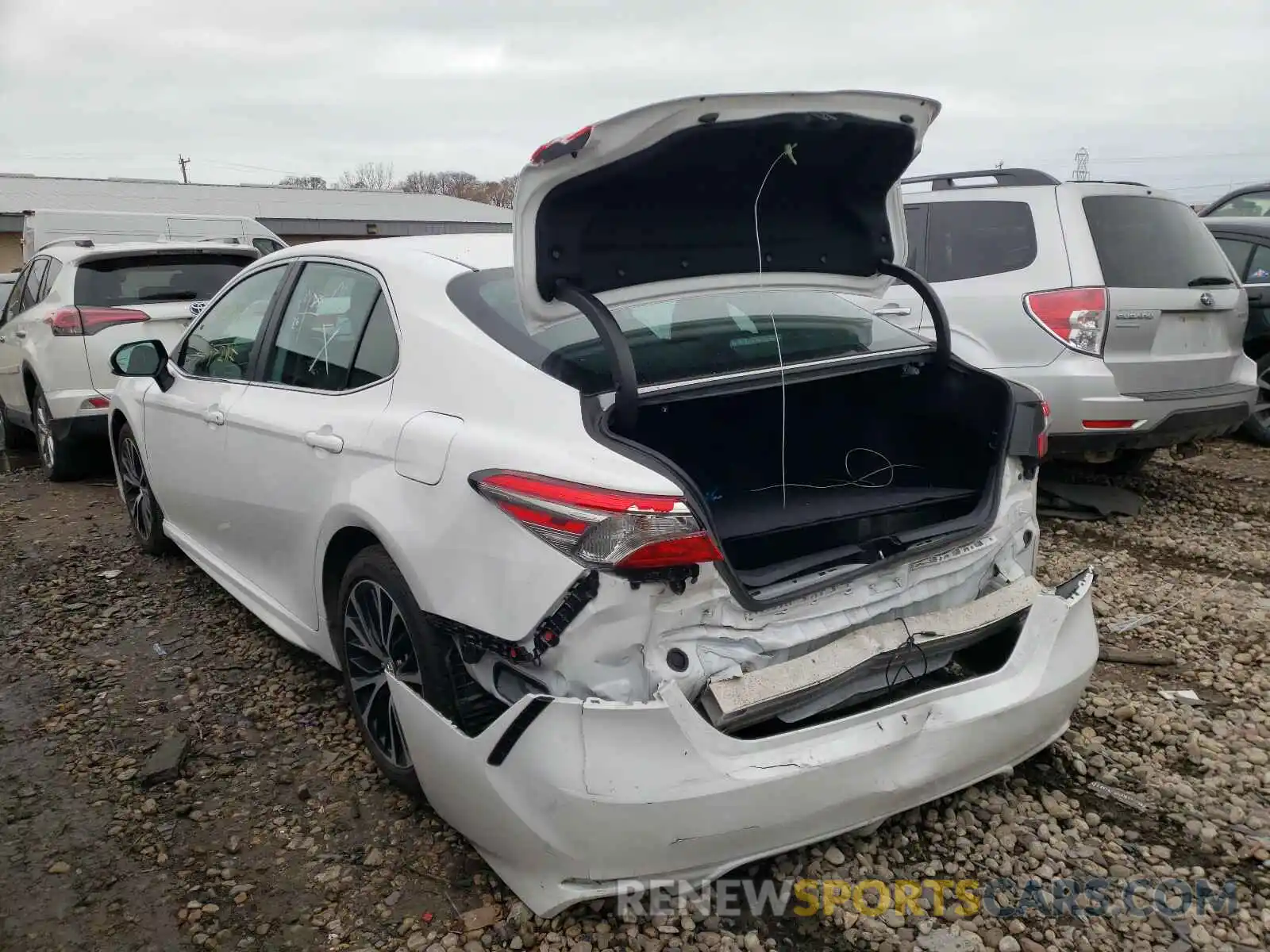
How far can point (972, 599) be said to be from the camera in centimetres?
269

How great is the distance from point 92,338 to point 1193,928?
6757mm

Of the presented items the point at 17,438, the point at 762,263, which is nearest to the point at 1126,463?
the point at 762,263

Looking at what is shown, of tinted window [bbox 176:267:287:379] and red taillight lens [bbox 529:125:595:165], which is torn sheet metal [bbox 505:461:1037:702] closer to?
red taillight lens [bbox 529:125:595:165]

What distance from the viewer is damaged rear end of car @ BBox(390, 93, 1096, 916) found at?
2064 mm

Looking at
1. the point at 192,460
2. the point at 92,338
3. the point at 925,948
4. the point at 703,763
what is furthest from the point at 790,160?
the point at 92,338

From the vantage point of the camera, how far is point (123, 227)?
1138 centimetres

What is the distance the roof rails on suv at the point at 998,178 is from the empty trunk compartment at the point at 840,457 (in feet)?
7.56

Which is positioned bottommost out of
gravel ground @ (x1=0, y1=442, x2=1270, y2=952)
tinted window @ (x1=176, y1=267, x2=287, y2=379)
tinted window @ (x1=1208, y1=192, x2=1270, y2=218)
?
gravel ground @ (x1=0, y1=442, x2=1270, y2=952)

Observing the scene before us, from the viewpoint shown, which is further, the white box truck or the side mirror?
the white box truck

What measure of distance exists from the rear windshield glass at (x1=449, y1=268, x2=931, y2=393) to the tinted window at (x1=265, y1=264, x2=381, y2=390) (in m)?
0.47

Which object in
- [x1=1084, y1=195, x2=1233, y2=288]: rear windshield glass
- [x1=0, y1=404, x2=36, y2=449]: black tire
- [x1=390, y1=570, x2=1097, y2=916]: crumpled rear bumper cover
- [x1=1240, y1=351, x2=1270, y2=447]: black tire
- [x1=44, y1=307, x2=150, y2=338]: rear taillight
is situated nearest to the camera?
[x1=390, y1=570, x2=1097, y2=916]: crumpled rear bumper cover


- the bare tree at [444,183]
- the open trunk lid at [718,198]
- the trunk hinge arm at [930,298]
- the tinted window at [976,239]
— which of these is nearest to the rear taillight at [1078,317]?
the tinted window at [976,239]

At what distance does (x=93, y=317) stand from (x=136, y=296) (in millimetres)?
333

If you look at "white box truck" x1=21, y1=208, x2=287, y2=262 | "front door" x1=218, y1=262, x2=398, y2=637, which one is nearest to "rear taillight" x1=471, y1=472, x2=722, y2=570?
"front door" x1=218, y1=262, x2=398, y2=637
